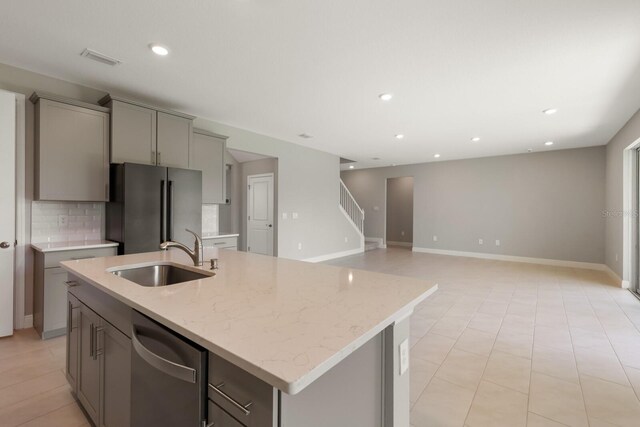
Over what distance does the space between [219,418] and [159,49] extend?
9.67 feet

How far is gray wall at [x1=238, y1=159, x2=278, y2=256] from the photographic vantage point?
6.11 m

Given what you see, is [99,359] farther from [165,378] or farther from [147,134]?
[147,134]

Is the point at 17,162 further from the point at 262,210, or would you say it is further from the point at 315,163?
the point at 315,163

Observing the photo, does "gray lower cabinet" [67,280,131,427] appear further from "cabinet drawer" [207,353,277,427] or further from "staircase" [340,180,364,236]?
"staircase" [340,180,364,236]

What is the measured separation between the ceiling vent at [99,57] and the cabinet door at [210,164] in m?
1.37

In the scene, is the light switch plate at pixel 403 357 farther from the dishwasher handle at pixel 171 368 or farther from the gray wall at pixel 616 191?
the gray wall at pixel 616 191

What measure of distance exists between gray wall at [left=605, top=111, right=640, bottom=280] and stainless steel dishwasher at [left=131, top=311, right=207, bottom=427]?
5891mm

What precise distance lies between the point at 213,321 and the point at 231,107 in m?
3.76

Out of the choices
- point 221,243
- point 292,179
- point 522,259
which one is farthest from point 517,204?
point 221,243

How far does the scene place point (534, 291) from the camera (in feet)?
15.3

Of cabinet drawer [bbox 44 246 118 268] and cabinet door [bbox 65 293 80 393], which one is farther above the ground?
cabinet drawer [bbox 44 246 118 268]

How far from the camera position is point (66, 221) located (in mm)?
3354

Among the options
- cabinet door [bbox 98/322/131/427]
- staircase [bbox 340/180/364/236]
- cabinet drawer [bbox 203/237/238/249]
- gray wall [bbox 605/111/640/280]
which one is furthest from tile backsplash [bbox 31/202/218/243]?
gray wall [bbox 605/111/640/280]

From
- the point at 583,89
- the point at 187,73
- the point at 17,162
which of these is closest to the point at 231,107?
the point at 187,73
